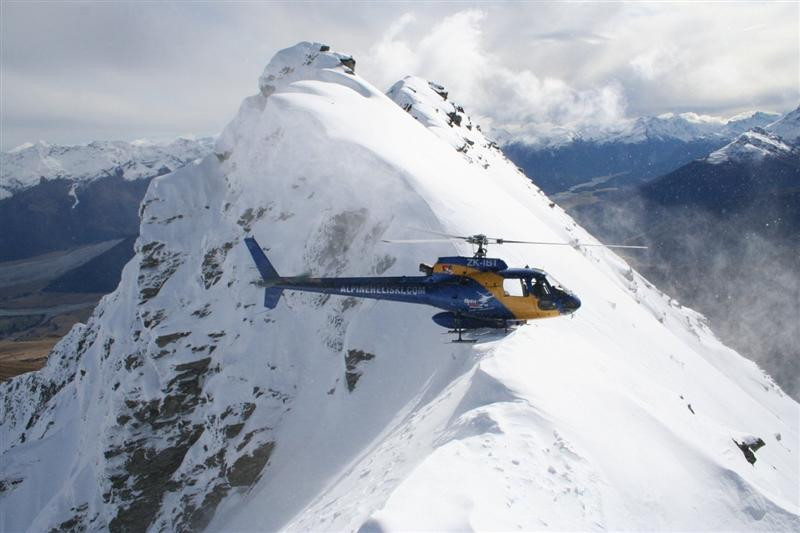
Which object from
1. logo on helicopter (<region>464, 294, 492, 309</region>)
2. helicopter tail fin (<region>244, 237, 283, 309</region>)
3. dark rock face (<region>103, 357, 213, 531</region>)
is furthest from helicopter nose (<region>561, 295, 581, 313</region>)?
dark rock face (<region>103, 357, 213, 531</region>)

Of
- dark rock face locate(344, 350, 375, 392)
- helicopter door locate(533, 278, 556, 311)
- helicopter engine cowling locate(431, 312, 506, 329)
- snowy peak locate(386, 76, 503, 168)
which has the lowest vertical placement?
dark rock face locate(344, 350, 375, 392)

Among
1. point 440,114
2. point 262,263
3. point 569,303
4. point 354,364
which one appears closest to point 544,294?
point 569,303

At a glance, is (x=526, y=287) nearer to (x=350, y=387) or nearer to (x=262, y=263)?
(x=350, y=387)

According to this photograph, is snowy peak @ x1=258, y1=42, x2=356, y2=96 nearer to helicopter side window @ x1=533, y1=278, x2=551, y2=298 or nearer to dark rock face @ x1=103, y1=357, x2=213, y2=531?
dark rock face @ x1=103, y1=357, x2=213, y2=531

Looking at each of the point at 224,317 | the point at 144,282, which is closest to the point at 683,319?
the point at 224,317

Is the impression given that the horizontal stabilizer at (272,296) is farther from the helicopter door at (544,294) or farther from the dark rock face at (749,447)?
the dark rock face at (749,447)

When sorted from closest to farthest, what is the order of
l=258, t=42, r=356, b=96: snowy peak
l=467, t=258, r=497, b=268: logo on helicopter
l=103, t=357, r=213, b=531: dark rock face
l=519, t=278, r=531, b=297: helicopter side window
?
l=519, t=278, r=531, b=297: helicopter side window, l=467, t=258, r=497, b=268: logo on helicopter, l=103, t=357, r=213, b=531: dark rock face, l=258, t=42, r=356, b=96: snowy peak
